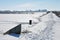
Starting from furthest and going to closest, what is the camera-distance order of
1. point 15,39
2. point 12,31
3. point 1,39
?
point 12,31, point 15,39, point 1,39

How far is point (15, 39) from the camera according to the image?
26.8ft

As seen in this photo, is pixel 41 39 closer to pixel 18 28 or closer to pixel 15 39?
pixel 15 39

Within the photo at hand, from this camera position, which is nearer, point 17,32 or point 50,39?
Answer: point 50,39

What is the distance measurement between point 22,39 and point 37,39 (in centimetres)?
102

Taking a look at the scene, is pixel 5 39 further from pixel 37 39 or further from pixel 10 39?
pixel 37 39

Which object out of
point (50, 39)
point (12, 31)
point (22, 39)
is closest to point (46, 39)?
point (50, 39)

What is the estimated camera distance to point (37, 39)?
7.88m

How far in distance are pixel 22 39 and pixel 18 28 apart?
8.69 feet

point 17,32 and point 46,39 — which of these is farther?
point 17,32

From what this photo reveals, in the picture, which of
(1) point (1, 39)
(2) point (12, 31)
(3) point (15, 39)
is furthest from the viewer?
(2) point (12, 31)

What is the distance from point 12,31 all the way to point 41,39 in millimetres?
3288

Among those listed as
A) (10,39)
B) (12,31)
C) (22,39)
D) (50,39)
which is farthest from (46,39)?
(12,31)

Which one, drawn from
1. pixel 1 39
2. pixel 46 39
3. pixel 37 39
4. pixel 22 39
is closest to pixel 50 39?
pixel 46 39

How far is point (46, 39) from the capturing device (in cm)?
806
